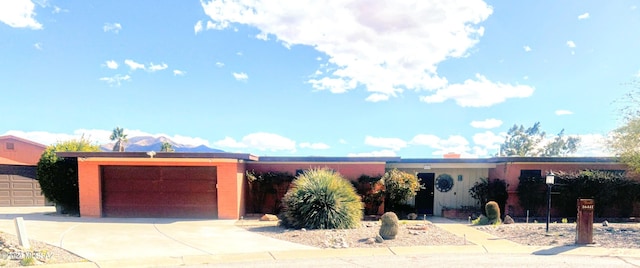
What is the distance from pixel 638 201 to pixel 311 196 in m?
12.6

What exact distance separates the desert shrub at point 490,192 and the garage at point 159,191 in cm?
1054

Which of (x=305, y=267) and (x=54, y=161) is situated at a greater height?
(x=54, y=161)

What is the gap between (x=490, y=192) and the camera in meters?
14.7

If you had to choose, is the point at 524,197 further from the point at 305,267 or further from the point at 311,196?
the point at 305,267

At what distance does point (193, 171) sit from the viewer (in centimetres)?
1305

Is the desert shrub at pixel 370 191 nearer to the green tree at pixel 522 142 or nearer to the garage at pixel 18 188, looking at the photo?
the garage at pixel 18 188

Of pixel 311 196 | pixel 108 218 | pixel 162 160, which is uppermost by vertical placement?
pixel 162 160

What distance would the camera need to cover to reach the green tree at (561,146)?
108 feet

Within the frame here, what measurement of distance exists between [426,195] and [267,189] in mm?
6791

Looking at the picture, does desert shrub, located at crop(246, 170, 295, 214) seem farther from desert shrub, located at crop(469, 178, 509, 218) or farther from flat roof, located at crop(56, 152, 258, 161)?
desert shrub, located at crop(469, 178, 509, 218)

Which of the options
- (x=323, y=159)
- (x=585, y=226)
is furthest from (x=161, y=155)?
(x=585, y=226)

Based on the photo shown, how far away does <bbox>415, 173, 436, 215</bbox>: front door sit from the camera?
15523 millimetres

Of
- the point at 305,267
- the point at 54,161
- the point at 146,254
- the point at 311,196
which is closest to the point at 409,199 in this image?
the point at 311,196

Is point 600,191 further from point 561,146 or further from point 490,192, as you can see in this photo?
point 561,146
